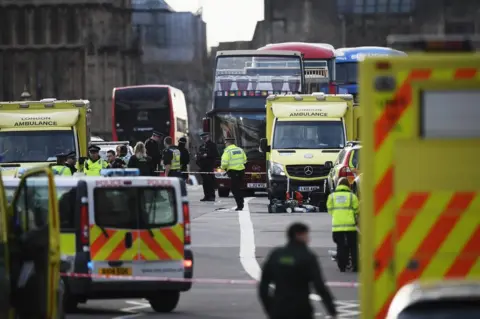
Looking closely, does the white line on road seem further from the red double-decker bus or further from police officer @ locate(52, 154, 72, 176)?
the red double-decker bus

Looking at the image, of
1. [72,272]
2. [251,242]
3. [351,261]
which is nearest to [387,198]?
[72,272]

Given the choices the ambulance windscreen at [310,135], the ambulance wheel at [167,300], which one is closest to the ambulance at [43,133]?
the ambulance windscreen at [310,135]

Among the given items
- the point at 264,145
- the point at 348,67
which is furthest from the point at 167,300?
the point at 348,67

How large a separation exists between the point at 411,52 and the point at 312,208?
25.4 meters

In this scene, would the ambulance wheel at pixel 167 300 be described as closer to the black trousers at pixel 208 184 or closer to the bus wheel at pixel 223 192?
the black trousers at pixel 208 184

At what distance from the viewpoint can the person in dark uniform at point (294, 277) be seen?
1117 cm

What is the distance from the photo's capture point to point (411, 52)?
36.1 ft

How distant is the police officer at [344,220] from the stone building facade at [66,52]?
113268 mm

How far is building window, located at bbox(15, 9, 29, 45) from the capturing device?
136 m

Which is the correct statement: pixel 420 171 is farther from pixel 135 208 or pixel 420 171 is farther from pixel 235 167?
pixel 235 167

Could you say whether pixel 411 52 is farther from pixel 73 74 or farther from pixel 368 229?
pixel 73 74

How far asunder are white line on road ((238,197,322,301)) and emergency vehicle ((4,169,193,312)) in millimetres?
2304

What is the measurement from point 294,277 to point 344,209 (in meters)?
11.6

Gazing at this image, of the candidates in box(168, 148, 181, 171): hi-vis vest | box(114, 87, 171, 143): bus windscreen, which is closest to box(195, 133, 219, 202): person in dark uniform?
box(168, 148, 181, 171): hi-vis vest
